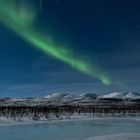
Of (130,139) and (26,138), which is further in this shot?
(26,138)

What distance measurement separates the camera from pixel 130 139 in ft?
107

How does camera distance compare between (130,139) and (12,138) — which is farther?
(12,138)

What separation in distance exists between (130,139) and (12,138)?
41.5 ft

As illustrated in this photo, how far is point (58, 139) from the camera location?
3397 centimetres

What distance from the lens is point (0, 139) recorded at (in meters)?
33.9

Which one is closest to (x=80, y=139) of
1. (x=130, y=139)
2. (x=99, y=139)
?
(x=99, y=139)

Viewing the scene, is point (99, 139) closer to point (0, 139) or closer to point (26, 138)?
point (26, 138)

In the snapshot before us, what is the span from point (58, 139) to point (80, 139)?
234 centimetres

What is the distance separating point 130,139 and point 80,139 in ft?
17.0

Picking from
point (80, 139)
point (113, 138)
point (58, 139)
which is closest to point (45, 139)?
point (58, 139)

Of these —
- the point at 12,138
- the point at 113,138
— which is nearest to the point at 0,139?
the point at 12,138

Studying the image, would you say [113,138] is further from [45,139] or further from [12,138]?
[12,138]

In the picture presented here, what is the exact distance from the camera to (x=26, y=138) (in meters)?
35.1

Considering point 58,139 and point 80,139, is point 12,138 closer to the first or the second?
point 58,139
